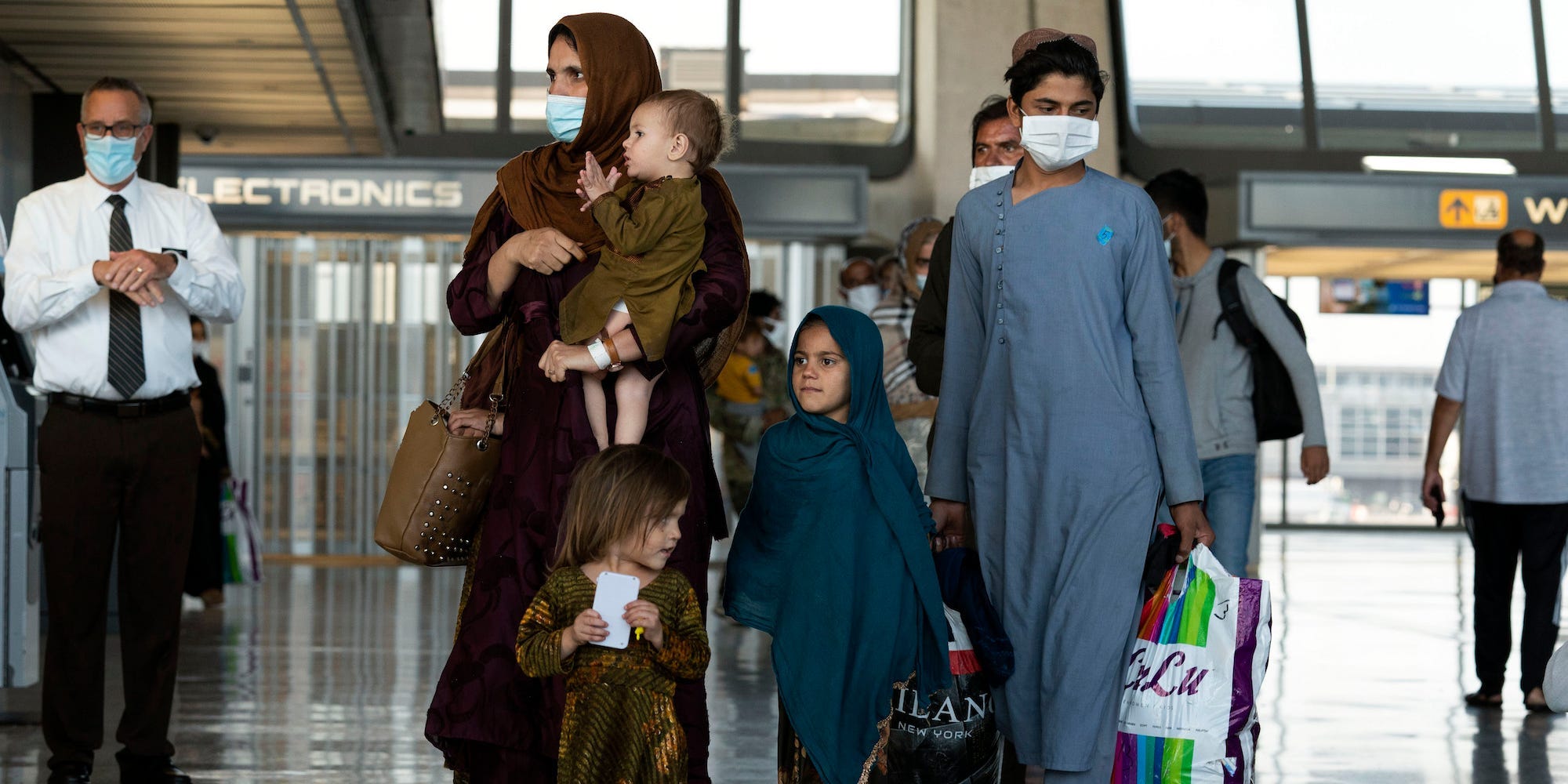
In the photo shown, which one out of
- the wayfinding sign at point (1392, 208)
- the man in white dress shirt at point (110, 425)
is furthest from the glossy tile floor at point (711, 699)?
the wayfinding sign at point (1392, 208)

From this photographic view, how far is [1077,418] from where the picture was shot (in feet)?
11.4

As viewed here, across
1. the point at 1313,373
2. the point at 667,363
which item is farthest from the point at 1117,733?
the point at 1313,373

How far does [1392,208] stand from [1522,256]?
21.3ft

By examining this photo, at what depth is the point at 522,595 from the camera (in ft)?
10.9

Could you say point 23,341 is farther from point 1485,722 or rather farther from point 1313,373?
point 1485,722

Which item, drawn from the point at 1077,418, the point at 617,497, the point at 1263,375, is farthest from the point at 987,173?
the point at 617,497

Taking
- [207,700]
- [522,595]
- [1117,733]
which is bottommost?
[207,700]

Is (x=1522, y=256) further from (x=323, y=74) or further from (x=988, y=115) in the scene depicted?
(x=323, y=74)

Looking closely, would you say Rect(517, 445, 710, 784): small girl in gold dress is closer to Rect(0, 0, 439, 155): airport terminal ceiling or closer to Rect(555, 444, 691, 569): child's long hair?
Rect(555, 444, 691, 569): child's long hair

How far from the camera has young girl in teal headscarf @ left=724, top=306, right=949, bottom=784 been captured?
3438 mm

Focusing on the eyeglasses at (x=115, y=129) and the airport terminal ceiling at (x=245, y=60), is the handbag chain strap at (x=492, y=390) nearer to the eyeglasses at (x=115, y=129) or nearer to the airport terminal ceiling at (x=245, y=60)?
the eyeglasses at (x=115, y=129)

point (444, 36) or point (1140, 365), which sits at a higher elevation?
point (444, 36)

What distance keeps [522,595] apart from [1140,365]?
131 cm

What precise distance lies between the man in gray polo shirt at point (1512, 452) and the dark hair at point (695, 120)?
4.34 m
